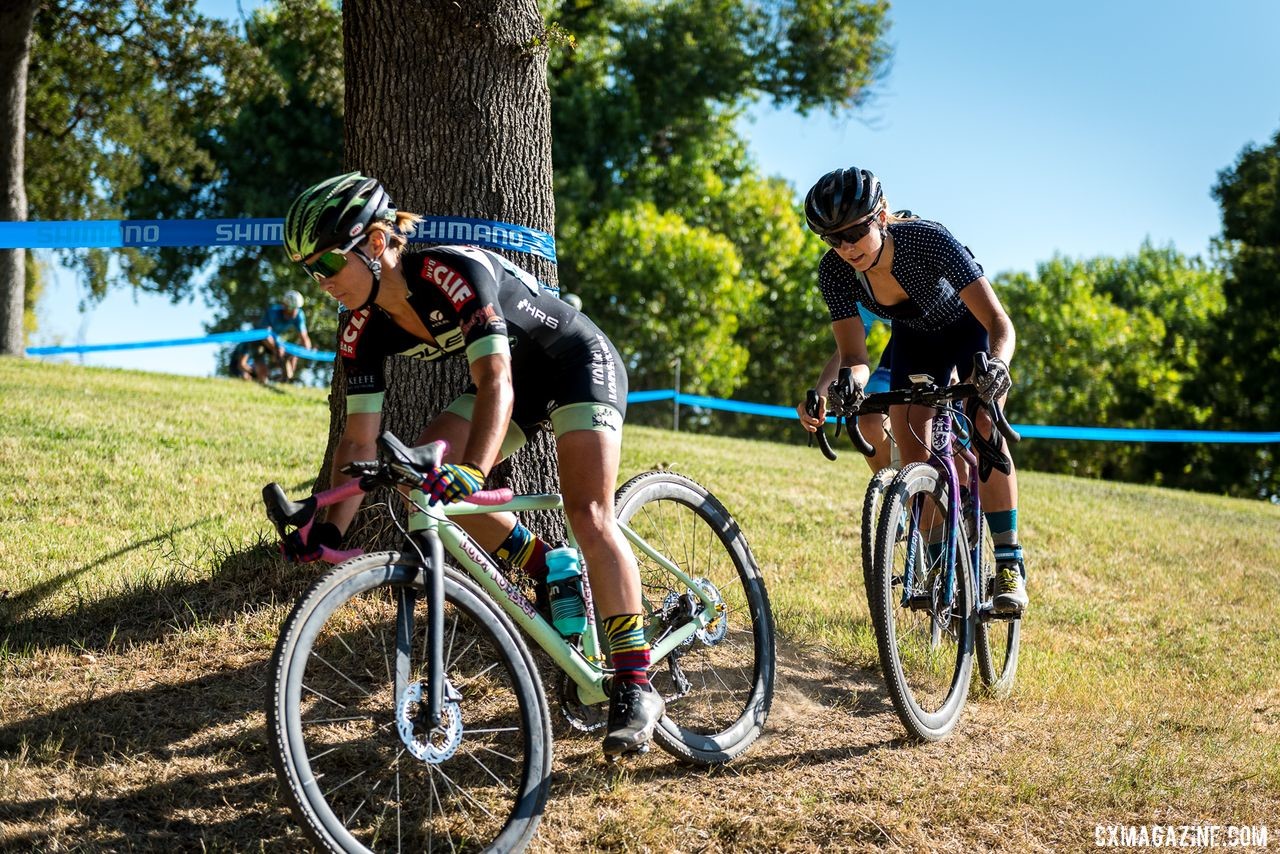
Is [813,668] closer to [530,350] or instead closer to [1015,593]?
[1015,593]

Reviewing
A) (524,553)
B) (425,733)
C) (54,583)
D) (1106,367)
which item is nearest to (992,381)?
(524,553)

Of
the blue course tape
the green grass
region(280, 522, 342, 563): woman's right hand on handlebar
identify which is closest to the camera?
region(280, 522, 342, 563): woman's right hand on handlebar

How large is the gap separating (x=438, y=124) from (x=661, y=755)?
3017 millimetres

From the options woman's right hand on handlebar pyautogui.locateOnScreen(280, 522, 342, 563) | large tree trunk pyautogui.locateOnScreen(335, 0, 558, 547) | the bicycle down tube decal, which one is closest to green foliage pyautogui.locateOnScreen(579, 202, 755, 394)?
large tree trunk pyautogui.locateOnScreen(335, 0, 558, 547)

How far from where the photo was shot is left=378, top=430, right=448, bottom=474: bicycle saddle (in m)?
3.22

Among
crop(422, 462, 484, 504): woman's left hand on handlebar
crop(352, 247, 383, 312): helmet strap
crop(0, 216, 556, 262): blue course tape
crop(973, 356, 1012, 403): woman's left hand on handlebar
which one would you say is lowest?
crop(422, 462, 484, 504): woman's left hand on handlebar

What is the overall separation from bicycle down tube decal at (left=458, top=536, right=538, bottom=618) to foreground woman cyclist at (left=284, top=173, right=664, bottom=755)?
249 millimetres

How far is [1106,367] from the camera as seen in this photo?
148 feet

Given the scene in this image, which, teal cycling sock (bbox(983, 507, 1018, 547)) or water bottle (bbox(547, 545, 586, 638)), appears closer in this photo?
water bottle (bbox(547, 545, 586, 638))

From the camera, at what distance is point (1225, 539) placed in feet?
36.6

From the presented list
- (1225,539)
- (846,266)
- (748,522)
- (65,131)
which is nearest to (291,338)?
(65,131)

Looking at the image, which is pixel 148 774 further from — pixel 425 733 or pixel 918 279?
pixel 918 279

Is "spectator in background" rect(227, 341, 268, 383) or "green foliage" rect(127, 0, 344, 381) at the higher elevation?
"green foliage" rect(127, 0, 344, 381)

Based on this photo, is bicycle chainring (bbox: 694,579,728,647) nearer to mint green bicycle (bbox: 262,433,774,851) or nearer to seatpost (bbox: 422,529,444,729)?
mint green bicycle (bbox: 262,433,774,851)
